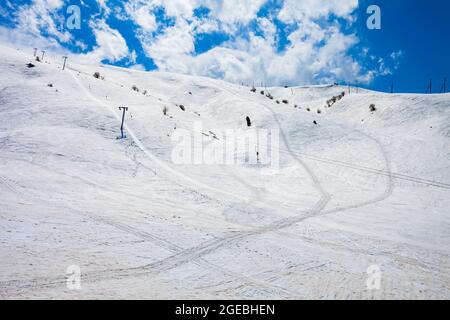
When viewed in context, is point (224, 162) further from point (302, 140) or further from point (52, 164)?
point (52, 164)

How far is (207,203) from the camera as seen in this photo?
13461 millimetres

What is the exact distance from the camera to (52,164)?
15516 millimetres

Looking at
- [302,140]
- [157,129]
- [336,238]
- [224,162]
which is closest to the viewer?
[336,238]

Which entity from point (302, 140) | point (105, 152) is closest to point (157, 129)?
point (105, 152)

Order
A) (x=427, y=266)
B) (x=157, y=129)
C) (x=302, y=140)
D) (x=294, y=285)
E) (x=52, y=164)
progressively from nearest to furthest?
(x=294, y=285) < (x=427, y=266) < (x=52, y=164) < (x=157, y=129) < (x=302, y=140)

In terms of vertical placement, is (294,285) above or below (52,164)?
below

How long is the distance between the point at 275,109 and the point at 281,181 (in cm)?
1497

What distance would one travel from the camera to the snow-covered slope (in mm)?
7285

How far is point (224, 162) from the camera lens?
2030cm

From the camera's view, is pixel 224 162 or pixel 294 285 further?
pixel 224 162

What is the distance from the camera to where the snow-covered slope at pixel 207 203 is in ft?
23.9

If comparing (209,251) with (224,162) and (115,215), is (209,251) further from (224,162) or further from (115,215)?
(224,162)

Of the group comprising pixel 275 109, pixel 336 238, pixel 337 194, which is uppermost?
pixel 275 109

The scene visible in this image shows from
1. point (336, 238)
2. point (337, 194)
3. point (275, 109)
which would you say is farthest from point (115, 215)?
point (275, 109)
